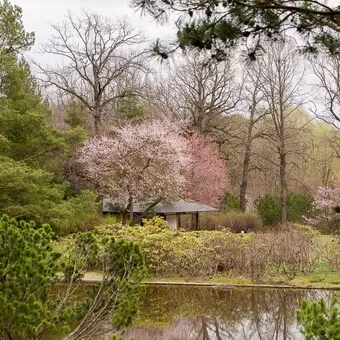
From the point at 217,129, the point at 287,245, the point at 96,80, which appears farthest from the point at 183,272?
the point at 217,129

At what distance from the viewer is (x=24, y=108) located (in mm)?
15836

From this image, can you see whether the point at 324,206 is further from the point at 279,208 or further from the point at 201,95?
the point at 201,95

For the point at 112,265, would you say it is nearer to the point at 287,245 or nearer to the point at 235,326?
the point at 235,326

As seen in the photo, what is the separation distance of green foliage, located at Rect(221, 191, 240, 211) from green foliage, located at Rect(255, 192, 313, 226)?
100cm

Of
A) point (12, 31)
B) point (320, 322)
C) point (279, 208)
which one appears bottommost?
point (320, 322)

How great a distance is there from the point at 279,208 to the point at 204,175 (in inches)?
151

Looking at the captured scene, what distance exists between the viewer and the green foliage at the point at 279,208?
82.2ft

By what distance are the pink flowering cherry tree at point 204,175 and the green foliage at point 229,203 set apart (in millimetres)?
657

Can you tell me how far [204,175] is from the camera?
24312 millimetres

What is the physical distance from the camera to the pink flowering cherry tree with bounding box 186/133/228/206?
2422 cm

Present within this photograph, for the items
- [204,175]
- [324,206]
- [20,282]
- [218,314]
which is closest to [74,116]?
[204,175]

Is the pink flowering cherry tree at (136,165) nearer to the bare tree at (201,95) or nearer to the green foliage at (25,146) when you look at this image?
the green foliage at (25,146)

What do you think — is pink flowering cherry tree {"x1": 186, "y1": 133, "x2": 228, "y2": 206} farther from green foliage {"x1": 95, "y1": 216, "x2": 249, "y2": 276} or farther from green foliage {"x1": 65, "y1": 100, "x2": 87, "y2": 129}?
green foliage {"x1": 95, "y1": 216, "x2": 249, "y2": 276}

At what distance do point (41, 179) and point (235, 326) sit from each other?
7467 millimetres
